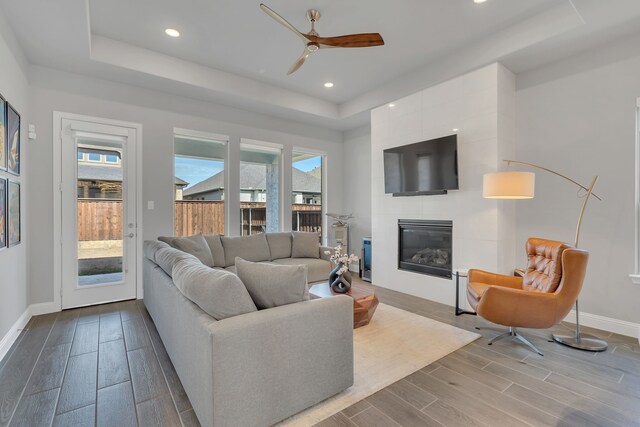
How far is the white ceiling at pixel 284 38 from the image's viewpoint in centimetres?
288

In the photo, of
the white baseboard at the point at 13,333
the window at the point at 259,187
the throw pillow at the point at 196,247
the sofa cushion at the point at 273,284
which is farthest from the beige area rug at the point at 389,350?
the window at the point at 259,187

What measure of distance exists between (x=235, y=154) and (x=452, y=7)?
3.55 meters

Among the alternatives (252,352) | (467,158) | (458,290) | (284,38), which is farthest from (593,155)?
(252,352)

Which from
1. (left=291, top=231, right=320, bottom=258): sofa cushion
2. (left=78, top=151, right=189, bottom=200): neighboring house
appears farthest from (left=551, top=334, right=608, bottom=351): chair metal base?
(left=78, top=151, right=189, bottom=200): neighboring house

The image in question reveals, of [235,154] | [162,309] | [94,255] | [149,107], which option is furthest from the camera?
[235,154]

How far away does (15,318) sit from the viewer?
2949mm

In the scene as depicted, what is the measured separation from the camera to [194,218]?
4762 millimetres

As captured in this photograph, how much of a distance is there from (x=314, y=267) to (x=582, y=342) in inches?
117

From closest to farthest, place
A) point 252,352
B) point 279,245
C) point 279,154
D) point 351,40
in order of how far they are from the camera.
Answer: point 252,352 < point 351,40 < point 279,245 < point 279,154

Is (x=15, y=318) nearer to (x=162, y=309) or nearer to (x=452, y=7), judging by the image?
(x=162, y=309)

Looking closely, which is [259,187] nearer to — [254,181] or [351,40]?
[254,181]

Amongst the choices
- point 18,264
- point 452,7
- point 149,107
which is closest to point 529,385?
point 452,7

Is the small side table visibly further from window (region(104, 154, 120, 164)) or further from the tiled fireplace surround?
window (region(104, 154, 120, 164))

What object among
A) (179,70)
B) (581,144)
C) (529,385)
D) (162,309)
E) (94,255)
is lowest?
(529,385)
